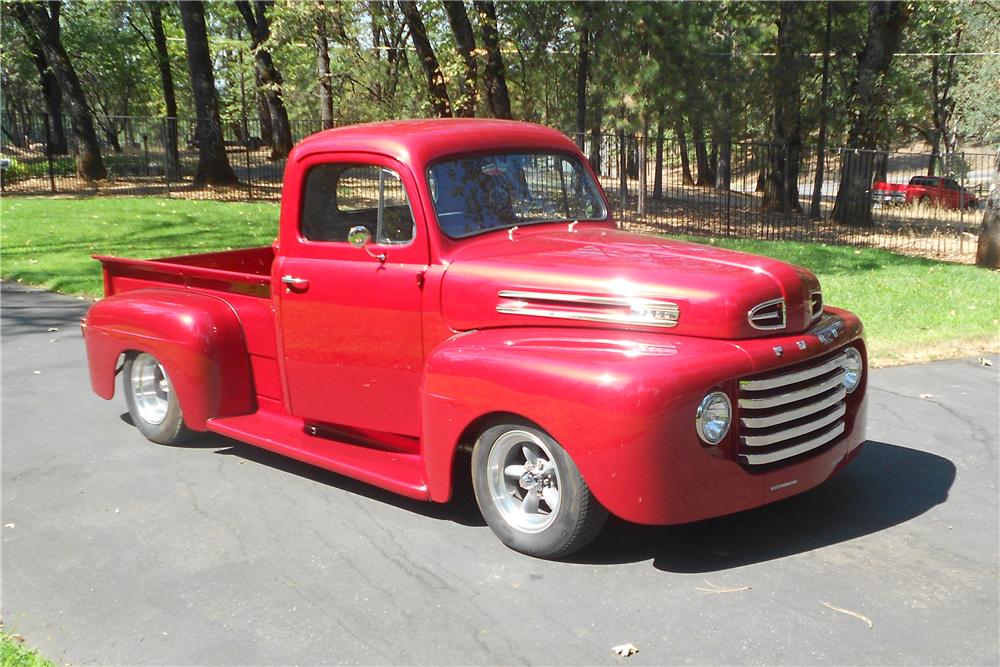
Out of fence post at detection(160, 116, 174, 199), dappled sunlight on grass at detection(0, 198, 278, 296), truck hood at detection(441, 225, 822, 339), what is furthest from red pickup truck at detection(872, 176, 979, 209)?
fence post at detection(160, 116, 174, 199)

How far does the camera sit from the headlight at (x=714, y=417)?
3.84m

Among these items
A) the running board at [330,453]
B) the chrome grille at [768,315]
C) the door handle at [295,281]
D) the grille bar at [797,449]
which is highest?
the door handle at [295,281]

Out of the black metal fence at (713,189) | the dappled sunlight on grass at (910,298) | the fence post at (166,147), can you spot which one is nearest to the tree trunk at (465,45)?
the black metal fence at (713,189)

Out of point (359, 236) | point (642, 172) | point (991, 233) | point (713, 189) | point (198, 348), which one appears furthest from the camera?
point (713, 189)

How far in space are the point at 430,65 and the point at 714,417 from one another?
1659 cm

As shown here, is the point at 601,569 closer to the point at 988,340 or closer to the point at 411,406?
the point at 411,406

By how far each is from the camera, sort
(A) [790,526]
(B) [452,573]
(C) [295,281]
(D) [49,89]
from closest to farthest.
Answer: (B) [452,573] < (A) [790,526] < (C) [295,281] < (D) [49,89]

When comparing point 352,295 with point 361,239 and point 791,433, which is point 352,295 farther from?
point 791,433

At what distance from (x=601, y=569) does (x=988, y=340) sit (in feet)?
18.8

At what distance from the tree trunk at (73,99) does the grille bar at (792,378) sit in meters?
26.1

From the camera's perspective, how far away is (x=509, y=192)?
5.07 m

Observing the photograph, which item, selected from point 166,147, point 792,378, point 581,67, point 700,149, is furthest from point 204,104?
point 792,378

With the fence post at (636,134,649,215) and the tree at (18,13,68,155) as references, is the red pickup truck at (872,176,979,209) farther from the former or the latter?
the tree at (18,13,68,155)

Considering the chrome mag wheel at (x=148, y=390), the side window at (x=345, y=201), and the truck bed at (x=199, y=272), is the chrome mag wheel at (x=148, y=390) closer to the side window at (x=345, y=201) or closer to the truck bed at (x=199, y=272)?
the truck bed at (x=199, y=272)
